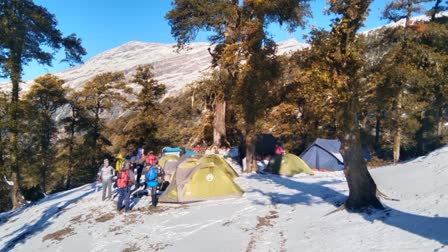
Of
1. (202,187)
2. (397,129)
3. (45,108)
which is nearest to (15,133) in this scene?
(202,187)

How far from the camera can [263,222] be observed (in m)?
12.0

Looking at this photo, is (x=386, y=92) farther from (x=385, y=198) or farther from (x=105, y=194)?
(x=105, y=194)

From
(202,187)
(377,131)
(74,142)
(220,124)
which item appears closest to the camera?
(202,187)

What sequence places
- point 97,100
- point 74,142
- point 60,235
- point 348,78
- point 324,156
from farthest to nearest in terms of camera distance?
point 74,142, point 97,100, point 324,156, point 60,235, point 348,78

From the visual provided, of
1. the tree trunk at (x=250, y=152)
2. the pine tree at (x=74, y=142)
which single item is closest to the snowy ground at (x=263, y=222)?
the tree trunk at (x=250, y=152)

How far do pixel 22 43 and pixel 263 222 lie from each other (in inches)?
554

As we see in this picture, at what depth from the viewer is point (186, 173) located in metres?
16.0

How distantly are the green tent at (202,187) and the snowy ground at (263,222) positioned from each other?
38cm

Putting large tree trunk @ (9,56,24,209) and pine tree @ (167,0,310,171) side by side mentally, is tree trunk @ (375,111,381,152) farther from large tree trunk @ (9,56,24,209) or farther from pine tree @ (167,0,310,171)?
large tree trunk @ (9,56,24,209)

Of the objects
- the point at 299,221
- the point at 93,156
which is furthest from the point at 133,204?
the point at 93,156

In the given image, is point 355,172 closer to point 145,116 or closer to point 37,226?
point 37,226

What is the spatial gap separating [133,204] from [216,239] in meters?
6.21

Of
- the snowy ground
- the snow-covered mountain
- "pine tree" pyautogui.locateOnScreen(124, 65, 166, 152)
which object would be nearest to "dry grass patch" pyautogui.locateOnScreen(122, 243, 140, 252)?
the snowy ground

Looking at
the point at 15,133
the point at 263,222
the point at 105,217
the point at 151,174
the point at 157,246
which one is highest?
the point at 15,133
